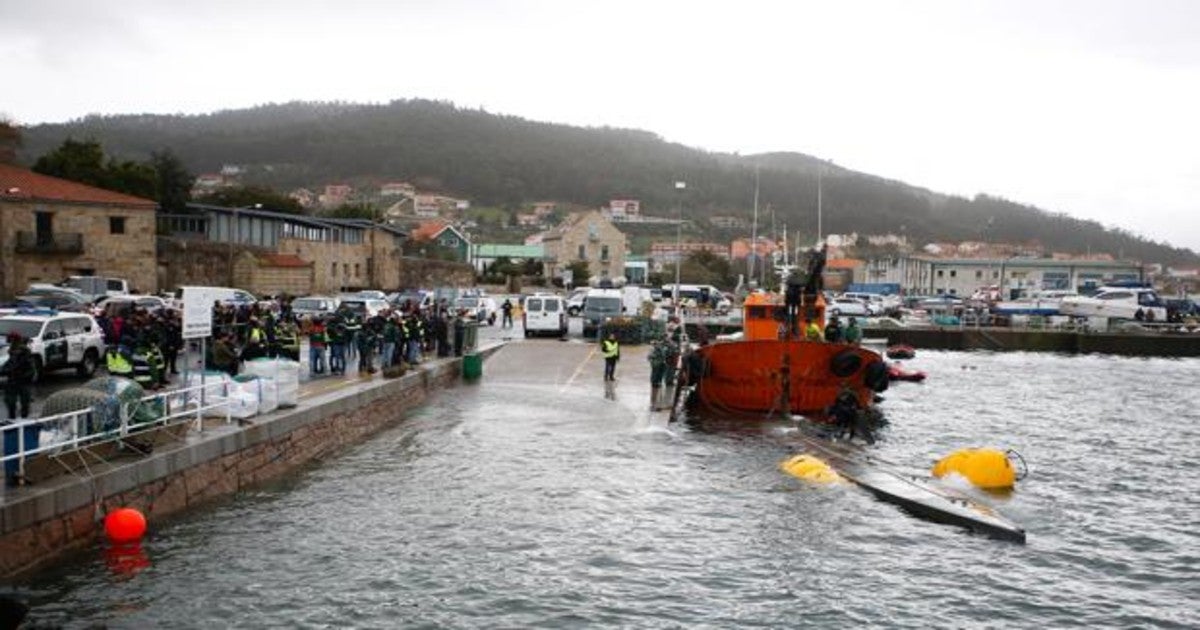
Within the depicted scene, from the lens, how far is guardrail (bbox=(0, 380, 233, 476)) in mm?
11109

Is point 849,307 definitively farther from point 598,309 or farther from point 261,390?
point 261,390

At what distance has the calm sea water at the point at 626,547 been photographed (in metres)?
11.2

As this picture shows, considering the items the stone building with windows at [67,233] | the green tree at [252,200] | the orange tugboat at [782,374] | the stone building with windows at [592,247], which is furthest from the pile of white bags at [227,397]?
the stone building with windows at [592,247]

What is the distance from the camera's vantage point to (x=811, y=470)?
18.2 meters

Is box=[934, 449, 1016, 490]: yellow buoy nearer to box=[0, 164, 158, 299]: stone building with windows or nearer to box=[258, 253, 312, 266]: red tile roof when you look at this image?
box=[0, 164, 158, 299]: stone building with windows

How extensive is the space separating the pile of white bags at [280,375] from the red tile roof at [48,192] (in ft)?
97.4

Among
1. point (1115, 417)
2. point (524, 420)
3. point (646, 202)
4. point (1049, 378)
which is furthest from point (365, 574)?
point (646, 202)

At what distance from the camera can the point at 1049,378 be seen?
134ft

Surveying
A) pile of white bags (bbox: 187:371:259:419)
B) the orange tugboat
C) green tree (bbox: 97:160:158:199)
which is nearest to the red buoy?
pile of white bags (bbox: 187:371:259:419)

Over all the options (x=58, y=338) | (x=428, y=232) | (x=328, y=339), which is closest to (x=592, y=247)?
(x=428, y=232)

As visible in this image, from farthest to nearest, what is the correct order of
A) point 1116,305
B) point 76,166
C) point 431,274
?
1. point 431,274
2. point 1116,305
3. point 76,166

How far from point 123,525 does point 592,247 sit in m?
96.9

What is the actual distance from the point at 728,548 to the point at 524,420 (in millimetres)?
9914

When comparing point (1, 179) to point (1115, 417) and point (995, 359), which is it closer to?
point (1115, 417)
